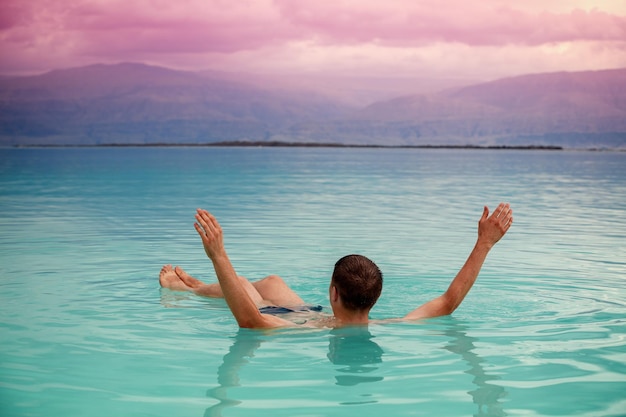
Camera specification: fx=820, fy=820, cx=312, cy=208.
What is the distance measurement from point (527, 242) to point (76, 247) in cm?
773

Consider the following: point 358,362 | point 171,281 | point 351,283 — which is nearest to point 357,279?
point 351,283

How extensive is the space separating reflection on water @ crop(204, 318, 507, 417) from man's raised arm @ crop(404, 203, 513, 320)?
32cm

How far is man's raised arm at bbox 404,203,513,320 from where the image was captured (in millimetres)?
6398

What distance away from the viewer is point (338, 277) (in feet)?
20.2

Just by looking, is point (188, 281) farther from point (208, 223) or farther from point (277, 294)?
point (208, 223)

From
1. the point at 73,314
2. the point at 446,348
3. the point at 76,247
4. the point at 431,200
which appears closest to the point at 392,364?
the point at 446,348

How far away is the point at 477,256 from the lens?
6.52 m

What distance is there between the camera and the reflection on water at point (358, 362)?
17.7 ft

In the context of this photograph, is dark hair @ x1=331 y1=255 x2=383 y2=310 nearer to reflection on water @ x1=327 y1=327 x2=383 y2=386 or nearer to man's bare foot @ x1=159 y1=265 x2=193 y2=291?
reflection on water @ x1=327 y1=327 x2=383 y2=386

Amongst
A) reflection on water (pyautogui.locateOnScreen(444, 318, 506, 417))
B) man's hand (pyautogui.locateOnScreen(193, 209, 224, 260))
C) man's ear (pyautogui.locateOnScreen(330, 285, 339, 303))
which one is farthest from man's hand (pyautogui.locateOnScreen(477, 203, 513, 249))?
man's hand (pyautogui.locateOnScreen(193, 209, 224, 260))

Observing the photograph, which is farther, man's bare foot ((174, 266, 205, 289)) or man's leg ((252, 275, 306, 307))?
man's bare foot ((174, 266, 205, 289))

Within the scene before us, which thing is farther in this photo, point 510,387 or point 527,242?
point 527,242

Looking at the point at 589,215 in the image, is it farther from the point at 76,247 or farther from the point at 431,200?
the point at 76,247

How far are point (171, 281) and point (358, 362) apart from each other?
12.6ft
